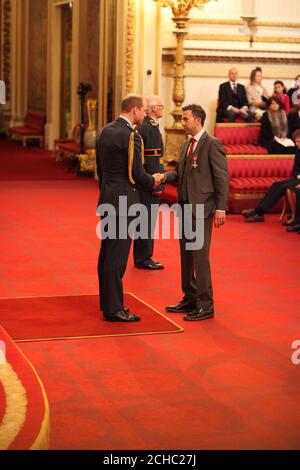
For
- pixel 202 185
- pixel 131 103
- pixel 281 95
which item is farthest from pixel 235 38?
pixel 202 185

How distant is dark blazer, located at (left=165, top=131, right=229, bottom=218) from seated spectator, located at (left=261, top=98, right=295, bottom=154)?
7667 millimetres

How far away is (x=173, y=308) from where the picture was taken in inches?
305

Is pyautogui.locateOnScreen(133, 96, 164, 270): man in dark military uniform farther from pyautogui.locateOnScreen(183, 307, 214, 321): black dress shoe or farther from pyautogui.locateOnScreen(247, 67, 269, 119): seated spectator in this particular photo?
pyautogui.locateOnScreen(247, 67, 269, 119): seated spectator

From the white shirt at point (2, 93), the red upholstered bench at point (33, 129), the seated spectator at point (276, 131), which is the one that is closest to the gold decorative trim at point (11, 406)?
the seated spectator at point (276, 131)

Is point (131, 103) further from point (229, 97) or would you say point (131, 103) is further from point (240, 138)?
point (229, 97)

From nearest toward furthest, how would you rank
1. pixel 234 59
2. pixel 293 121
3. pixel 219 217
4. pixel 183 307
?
pixel 219 217 < pixel 183 307 < pixel 293 121 < pixel 234 59

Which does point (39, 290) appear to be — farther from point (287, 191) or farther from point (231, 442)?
point (287, 191)

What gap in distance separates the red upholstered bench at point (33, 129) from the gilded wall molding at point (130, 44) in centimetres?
848

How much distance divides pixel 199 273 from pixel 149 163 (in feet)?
7.86

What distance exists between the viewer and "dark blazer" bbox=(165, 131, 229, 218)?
7.37 meters

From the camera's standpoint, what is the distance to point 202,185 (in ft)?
24.3

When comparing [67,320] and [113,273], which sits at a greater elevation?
[113,273]

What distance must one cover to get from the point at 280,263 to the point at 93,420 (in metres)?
5.03

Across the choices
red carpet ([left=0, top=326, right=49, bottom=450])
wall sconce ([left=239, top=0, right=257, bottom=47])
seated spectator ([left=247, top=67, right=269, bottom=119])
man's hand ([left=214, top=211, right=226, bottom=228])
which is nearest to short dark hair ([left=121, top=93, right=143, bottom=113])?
man's hand ([left=214, top=211, right=226, bottom=228])
